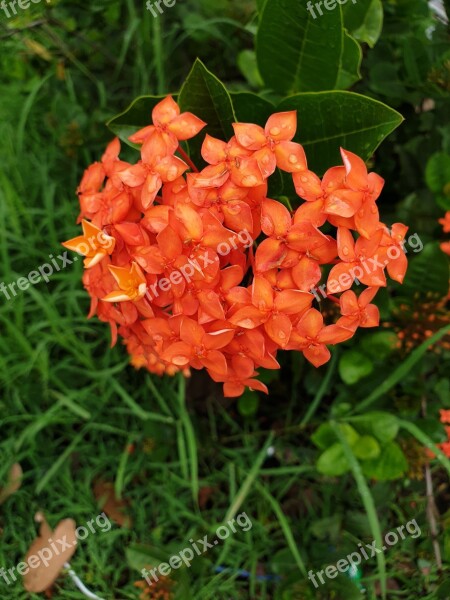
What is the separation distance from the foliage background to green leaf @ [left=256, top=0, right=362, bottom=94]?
11cm

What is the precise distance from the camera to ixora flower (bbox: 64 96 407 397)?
0.78 meters

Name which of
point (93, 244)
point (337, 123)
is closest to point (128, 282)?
point (93, 244)

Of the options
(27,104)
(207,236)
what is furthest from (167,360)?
(27,104)

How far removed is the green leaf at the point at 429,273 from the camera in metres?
1.16

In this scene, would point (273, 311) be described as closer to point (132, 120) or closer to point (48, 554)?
point (132, 120)

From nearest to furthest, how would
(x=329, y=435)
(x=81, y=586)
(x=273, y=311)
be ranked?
(x=273, y=311), (x=329, y=435), (x=81, y=586)

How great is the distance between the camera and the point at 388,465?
1.18 m

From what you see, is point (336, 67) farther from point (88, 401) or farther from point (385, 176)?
point (88, 401)

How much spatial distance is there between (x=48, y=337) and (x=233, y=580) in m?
0.78

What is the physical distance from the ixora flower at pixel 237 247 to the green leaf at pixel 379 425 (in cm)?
43

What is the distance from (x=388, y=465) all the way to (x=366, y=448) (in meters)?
0.05

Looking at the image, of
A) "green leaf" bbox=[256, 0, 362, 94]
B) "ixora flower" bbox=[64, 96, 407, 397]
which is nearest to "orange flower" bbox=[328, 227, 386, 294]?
"ixora flower" bbox=[64, 96, 407, 397]

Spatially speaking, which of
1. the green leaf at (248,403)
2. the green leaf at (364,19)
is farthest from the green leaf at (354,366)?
the green leaf at (364,19)

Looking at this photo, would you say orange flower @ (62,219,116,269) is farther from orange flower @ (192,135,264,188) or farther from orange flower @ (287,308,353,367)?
orange flower @ (287,308,353,367)
